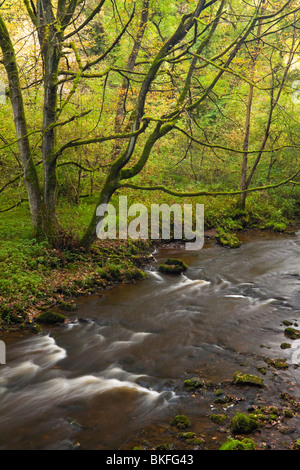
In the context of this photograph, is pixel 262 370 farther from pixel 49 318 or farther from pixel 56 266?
pixel 56 266

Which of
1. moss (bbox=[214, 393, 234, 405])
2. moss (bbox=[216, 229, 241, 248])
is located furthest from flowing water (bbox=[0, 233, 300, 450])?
moss (bbox=[216, 229, 241, 248])

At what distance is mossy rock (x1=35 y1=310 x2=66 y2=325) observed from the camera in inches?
296

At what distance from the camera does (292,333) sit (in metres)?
7.12

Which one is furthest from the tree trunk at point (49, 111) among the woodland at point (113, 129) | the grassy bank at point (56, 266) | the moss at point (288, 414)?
the moss at point (288, 414)

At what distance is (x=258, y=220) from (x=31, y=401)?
1447 centimetres

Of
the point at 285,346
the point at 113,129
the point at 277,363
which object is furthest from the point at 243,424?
the point at 113,129

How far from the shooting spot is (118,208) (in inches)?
578

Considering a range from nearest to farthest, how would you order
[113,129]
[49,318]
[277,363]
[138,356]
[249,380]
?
[249,380], [277,363], [138,356], [49,318], [113,129]

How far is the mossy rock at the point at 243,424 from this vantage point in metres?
4.27

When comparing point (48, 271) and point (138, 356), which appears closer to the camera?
point (138, 356)

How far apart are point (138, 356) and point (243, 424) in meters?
2.55

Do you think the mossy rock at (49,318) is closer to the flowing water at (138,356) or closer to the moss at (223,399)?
the flowing water at (138,356)

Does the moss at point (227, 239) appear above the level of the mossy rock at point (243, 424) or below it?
above

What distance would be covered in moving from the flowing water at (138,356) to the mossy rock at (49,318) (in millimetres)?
241
